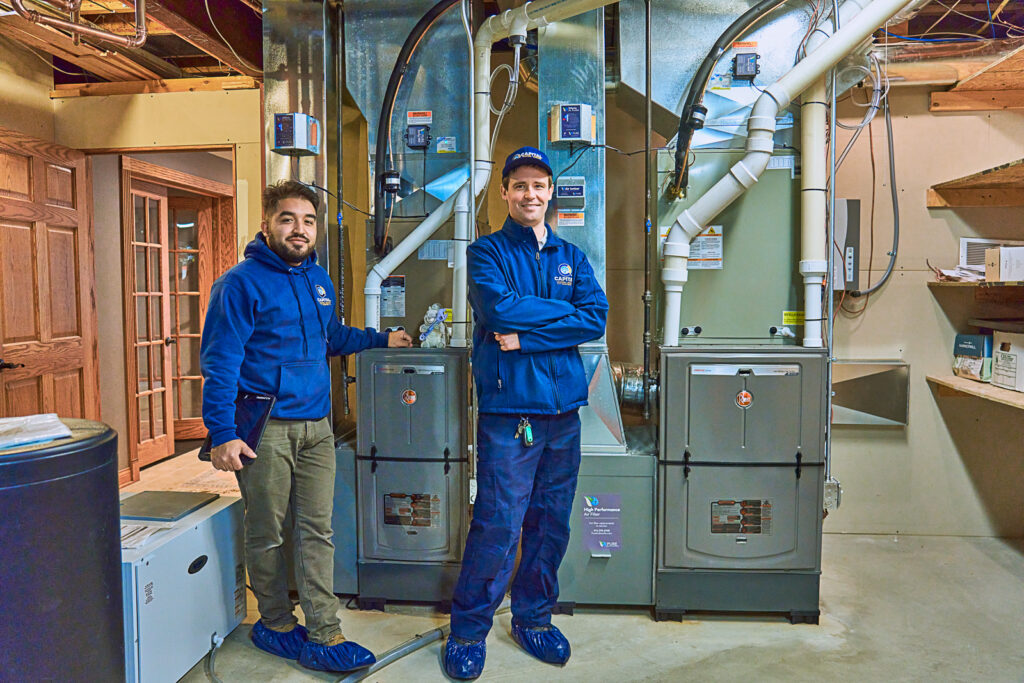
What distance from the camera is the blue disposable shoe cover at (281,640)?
2289mm

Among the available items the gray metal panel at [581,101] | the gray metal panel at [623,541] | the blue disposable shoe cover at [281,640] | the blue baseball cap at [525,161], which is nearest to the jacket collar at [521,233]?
the blue baseball cap at [525,161]

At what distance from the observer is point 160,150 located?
3889mm

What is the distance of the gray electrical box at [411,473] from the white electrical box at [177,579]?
50cm

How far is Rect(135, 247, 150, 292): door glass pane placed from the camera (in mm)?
4875

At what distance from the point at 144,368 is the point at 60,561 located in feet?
12.7

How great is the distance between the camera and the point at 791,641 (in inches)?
95.0

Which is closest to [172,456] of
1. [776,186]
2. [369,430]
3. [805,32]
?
[369,430]

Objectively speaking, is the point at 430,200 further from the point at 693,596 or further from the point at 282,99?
the point at 693,596

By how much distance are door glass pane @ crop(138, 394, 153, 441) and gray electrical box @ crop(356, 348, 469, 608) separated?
300 centimetres

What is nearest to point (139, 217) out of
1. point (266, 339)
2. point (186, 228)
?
point (186, 228)

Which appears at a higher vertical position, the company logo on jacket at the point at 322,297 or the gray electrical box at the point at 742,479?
the company logo on jacket at the point at 322,297

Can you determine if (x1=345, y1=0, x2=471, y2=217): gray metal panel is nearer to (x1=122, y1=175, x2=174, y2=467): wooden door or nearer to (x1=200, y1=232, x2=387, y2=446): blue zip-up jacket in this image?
(x1=200, y1=232, x2=387, y2=446): blue zip-up jacket

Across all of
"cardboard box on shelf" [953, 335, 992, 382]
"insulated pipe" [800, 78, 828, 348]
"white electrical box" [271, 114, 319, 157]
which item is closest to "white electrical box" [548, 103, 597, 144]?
"insulated pipe" [800, 78, 828, 348]

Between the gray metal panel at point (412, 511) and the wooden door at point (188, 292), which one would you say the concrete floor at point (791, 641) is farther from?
the wooden door at point (188, 292)
